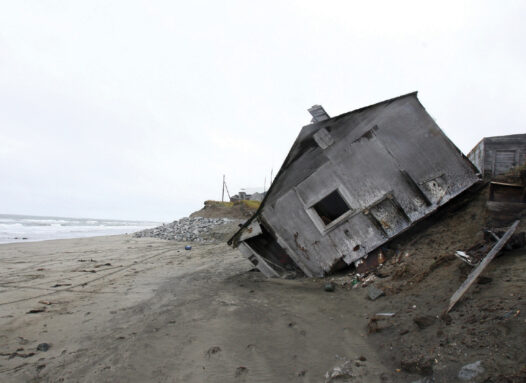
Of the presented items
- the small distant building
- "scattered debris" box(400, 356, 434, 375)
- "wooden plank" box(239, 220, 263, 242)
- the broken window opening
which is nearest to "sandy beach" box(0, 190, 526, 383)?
"scattered debris" box(400, 356, 434, 375)

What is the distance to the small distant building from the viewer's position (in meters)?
14.1

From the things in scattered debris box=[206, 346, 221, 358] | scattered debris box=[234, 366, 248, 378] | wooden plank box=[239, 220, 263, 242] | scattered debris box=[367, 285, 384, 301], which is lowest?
scattered debris box=[367, 285, 384, 301]

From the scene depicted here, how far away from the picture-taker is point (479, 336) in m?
3.43

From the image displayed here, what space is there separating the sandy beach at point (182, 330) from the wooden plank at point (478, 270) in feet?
4.34

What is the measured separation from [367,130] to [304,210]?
2.75m

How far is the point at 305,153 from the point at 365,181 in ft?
6.22

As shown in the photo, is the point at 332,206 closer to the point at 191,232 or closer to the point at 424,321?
the point at 424,321

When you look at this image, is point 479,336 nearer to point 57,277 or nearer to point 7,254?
point 57,277

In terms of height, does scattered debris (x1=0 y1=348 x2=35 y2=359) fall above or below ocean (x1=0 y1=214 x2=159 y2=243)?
below

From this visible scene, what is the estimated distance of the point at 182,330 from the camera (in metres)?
5.08

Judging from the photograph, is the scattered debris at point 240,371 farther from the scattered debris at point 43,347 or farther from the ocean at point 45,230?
the ocean at point 45,230

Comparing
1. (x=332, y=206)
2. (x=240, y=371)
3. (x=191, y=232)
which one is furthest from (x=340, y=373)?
(x=191, y=232)

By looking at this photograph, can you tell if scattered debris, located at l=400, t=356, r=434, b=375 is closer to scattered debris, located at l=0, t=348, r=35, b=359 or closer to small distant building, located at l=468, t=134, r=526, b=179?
scattered debris, located at l=0, t=348, r=35, b=359

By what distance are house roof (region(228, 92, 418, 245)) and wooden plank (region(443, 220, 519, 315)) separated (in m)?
4.25
